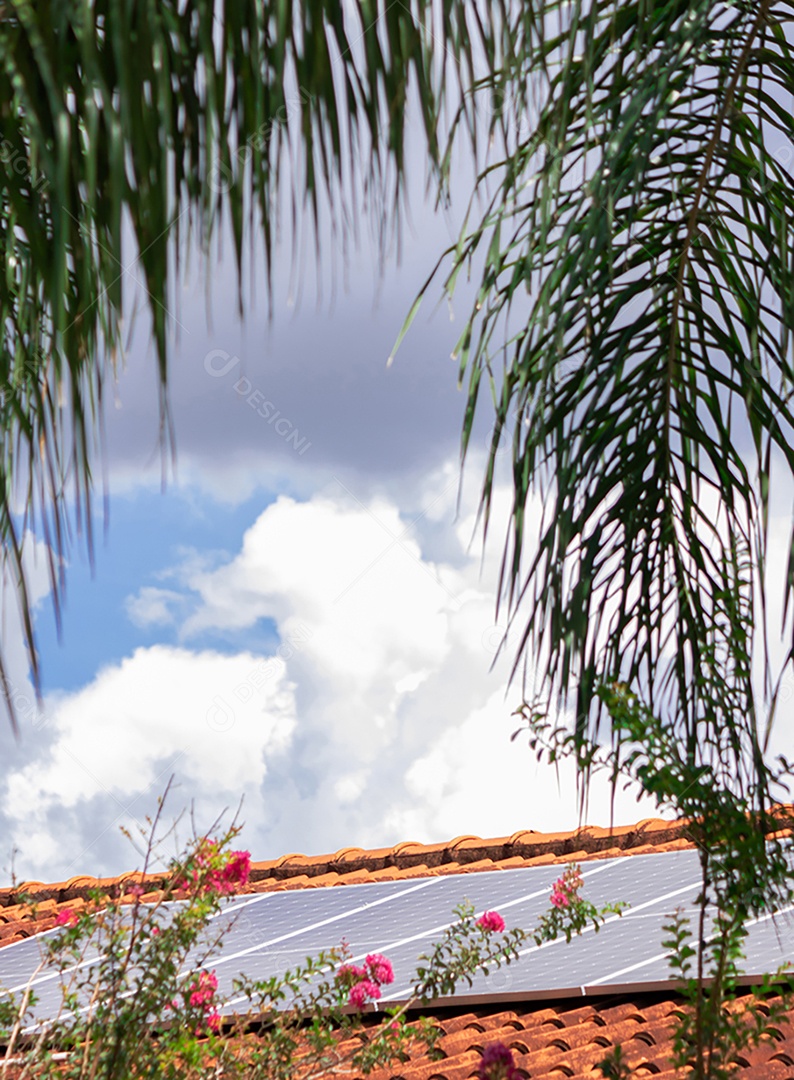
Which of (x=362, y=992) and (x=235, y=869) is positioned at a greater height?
(x=235, y=869)

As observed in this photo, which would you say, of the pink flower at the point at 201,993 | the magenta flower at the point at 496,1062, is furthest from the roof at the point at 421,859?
the magenta flower at the point at 496,1062

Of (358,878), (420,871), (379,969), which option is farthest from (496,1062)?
(358,878)

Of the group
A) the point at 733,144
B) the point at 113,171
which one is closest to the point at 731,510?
the point at 733,144

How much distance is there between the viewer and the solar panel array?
5004mm

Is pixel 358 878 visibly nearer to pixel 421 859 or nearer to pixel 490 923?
pixel 421 859

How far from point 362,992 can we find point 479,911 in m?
1.76

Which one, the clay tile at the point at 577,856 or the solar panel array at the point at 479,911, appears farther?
the clay tile at the point at 577,856

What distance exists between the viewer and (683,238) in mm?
3541

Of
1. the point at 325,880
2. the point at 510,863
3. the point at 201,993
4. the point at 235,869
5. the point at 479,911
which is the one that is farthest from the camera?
the point at 325,880

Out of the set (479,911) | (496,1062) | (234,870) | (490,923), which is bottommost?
(496,1062)

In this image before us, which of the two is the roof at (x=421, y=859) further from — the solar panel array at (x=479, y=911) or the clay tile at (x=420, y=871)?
the solar panel array at (x=479, y=911)

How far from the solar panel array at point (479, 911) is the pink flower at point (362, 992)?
36cm

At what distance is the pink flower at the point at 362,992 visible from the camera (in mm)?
4137

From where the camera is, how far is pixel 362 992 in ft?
13.7
